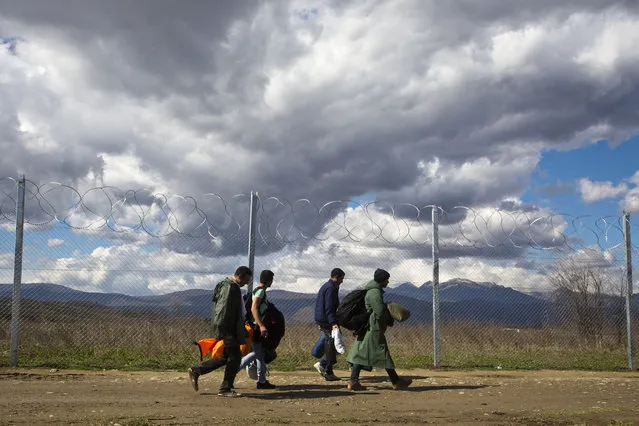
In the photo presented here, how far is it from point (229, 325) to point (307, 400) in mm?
1276

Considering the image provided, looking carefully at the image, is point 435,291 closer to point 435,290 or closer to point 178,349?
point 435,290

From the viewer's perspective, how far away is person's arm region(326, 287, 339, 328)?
10.0 meters

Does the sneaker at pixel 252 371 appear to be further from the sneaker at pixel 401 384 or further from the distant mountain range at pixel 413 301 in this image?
the distant mountain range at pixel 413 301

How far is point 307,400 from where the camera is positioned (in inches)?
344

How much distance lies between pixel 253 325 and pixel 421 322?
5.48 meters

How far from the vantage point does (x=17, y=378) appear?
9984mm

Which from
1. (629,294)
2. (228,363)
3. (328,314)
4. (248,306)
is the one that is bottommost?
(228,363)

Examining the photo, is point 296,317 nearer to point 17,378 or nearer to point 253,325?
point 253,325

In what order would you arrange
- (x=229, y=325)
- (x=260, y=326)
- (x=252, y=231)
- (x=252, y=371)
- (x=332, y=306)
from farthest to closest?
(x=252, y=231), (x=332, y=306), (x=252, y=371), (x=260, y=326), (x=229, y=325)

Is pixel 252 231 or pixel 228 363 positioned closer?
pixel 228 363

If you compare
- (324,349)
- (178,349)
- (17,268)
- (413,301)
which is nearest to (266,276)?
(324,349)

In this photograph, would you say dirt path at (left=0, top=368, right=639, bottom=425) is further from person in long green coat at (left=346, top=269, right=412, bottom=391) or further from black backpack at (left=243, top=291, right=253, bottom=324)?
black backpack at (left=243, top=291, right=253, bottom=324)

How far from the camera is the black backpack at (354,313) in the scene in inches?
383

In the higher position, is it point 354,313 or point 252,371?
point 354,313
